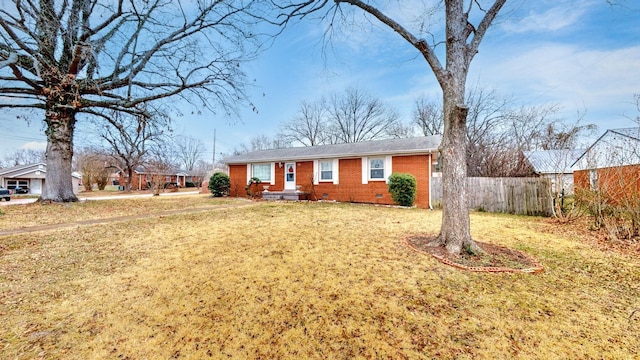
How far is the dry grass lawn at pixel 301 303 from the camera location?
6.90ft

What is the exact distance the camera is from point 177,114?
36.4 ft

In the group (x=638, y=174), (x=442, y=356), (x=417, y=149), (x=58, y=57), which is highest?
Result: (x=58, y=57)

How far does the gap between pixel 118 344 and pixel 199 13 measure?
470 inches

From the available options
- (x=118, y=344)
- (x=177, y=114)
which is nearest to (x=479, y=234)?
(x=118, y=344)

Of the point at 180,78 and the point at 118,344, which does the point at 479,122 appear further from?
the point at 118,344

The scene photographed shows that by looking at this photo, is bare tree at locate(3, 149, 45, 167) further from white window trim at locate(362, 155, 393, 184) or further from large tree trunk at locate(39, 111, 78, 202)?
white window trim at locate(362, 155, 393, 184)

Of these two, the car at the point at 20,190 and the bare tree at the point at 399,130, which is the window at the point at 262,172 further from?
the car at the point at 20,190

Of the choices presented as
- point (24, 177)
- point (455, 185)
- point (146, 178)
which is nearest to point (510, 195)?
point (455, 185)

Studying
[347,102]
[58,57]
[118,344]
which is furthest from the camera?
[347,102]

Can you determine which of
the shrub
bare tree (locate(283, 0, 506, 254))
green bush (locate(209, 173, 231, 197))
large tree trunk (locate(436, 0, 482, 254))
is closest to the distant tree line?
bare tree (locate(283, 0, 506, 254))

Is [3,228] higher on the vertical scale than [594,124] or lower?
lower

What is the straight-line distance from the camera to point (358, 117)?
29359 millimetres

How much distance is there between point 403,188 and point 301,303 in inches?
366

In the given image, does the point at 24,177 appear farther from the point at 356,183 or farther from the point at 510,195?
the point at 510,195
